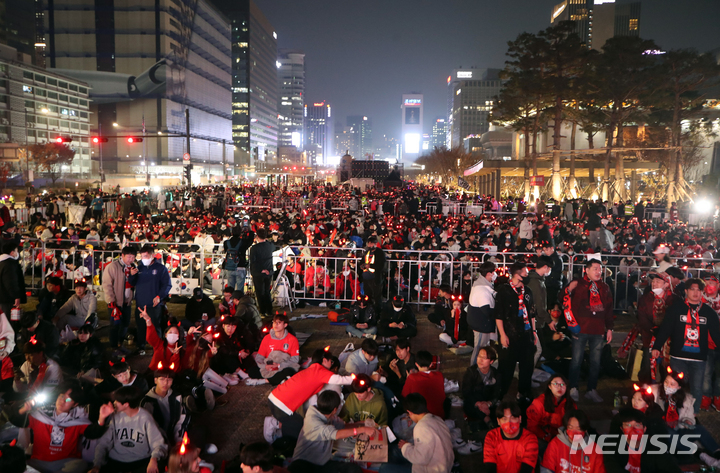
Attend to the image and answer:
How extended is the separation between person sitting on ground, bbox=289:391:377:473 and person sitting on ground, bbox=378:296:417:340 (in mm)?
4150

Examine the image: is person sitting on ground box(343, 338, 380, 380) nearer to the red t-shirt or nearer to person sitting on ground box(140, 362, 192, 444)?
the red t-shirt

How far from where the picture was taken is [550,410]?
5496 mm

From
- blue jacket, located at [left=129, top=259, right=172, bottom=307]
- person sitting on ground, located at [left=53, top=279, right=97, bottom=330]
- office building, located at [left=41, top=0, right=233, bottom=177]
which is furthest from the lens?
office building, located at [left=41, top=0, right=233, bottom=177]

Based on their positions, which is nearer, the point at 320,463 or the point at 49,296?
the point at 320,463

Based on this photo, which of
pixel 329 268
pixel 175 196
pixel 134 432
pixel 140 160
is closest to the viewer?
pixel 134 432

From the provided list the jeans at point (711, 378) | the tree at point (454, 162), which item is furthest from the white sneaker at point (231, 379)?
the tree at point (454, 162)

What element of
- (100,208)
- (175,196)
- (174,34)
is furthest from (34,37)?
(100,208)

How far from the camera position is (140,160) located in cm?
7906

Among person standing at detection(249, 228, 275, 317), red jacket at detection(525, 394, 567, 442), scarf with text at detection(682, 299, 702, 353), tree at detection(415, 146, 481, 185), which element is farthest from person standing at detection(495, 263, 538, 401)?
tree at detection(415, 146, 481, 185)

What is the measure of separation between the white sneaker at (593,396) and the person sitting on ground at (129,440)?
5283mm

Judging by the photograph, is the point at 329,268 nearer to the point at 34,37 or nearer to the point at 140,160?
the point at 140,160

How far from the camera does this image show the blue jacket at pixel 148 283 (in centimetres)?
800

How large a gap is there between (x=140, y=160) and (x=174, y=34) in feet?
73.5

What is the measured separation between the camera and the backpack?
1078 cm
